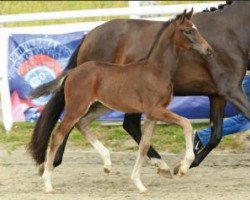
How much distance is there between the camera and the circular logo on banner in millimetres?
10523

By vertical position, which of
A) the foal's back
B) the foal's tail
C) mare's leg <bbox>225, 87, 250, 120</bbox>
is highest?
the foal's back

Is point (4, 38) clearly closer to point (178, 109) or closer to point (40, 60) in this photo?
point (40, 60)

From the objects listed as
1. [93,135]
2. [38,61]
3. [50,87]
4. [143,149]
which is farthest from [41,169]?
[38,61]

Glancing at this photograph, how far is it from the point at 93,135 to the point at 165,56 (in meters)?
1.06

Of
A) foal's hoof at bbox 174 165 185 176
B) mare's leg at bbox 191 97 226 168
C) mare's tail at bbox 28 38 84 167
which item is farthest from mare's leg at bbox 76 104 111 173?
mare's leg at bbox 191 97 226 168

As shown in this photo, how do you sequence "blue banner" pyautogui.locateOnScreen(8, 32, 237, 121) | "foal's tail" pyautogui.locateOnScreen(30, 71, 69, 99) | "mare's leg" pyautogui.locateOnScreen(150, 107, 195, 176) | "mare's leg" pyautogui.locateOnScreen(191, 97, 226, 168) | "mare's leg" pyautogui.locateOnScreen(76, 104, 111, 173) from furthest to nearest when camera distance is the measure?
"blue banner" pyautogui.locateOnScreen(8, 32, 237, 121)
"mare's leg" pyautogui.locateOnScreen(191, 97, 226, 168)
"foal's tail" pyautogui.locateOnScreen(30, 71, 69, 99)
"mare's leg" pyautogui.locateOnScreen(76, 104, 111, 173)
"mare's leg" pyautogui.locateOnScreen(150, 107, 195, 176)

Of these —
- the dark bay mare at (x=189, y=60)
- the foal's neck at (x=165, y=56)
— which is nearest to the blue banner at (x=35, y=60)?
the dark bay mare at (x=189, y=60)

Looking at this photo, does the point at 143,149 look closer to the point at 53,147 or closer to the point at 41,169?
the point at 53,147

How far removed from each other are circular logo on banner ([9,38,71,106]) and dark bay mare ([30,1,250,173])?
1.94m

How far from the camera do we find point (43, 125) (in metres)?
8.09

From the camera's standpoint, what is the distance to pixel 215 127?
830 centimetres

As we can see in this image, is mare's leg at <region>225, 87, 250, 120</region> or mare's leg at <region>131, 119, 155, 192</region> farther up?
mare's leg at <region>225, 87, 250, 120</region>

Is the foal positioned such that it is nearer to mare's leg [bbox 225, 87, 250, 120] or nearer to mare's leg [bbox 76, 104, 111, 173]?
mare's leg [bbox 76, 104, 111, 173]

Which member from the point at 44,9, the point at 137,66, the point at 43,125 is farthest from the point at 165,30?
the point at 44,9
